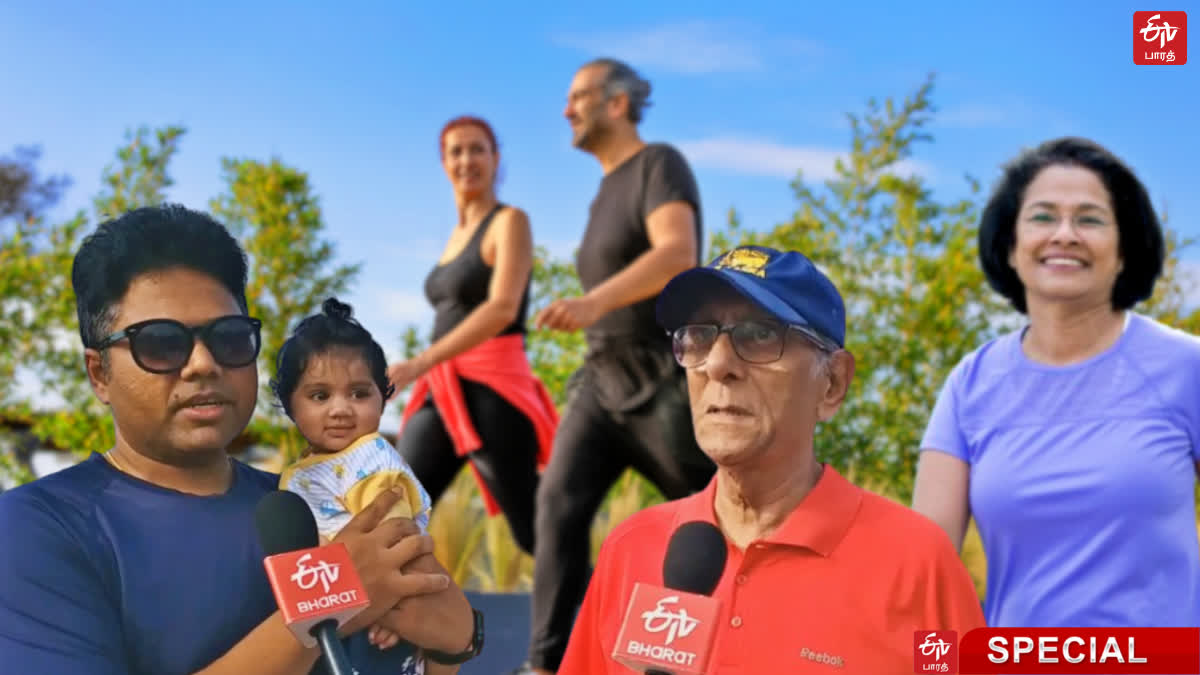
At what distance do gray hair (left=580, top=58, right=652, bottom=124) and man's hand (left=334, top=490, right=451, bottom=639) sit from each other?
3.47 metres

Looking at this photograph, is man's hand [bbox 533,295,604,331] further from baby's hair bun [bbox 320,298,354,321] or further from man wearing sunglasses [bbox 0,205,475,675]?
man wearing sunglasses [bbox 0,205,475,675]

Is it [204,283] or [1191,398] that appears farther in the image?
[1191,398]

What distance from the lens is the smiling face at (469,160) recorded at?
5.45 metres

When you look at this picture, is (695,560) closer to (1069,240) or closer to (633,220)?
(1069,240)

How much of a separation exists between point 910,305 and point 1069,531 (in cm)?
718

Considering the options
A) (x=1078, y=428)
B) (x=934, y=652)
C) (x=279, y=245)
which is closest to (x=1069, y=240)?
(x=1078, y=428)

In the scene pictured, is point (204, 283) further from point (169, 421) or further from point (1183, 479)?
point (1183, 479)

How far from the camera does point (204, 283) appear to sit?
1769 millimetres

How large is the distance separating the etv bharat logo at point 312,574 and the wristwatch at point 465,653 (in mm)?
295

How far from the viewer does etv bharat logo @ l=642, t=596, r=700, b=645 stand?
1.82 meters

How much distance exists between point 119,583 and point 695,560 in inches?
35.0

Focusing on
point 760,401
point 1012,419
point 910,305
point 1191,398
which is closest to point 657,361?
point 1012,419

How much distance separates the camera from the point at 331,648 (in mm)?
1632

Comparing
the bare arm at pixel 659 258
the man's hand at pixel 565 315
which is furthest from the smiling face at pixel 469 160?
the man's hand at pixel 565 315
